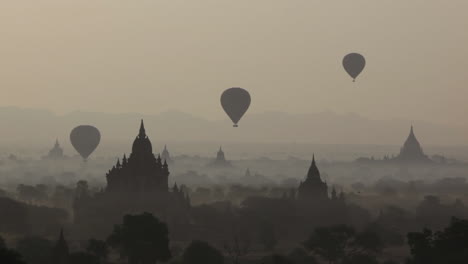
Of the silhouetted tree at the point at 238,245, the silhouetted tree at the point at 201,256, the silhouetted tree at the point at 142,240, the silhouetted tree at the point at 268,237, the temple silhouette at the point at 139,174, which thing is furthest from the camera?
the temple silhouette at the point at 139,174

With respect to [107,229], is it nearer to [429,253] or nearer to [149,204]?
[149,204]

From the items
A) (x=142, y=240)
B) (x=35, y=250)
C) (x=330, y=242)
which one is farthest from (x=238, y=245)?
(x=35, y=250)

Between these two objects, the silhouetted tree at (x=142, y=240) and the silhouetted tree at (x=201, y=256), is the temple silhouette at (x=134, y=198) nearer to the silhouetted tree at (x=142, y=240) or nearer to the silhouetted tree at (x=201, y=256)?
the silhouetted tree at (x=142, y=240)

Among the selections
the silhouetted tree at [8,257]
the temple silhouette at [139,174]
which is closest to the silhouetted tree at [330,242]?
the temple silhouette at [139,174]

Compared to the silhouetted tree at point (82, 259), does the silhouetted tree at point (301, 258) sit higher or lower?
lower

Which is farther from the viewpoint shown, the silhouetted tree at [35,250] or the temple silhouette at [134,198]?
the temple silhouette at [134,198]

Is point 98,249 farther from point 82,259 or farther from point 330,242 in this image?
point 330,242

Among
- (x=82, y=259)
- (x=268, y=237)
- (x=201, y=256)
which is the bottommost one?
(x=201, y=256)

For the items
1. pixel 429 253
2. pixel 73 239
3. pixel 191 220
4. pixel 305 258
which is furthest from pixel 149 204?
pixel 429 253
